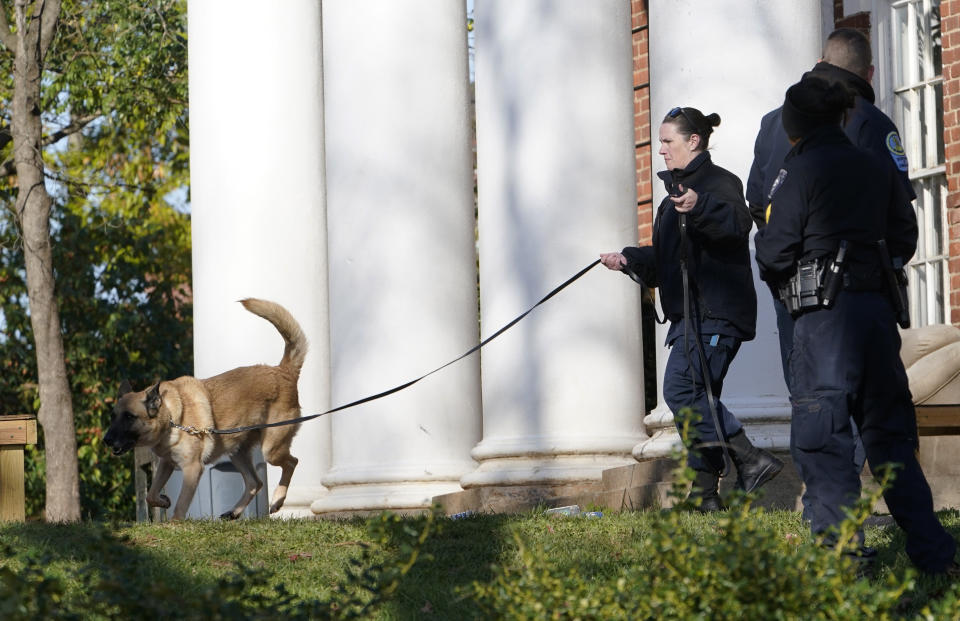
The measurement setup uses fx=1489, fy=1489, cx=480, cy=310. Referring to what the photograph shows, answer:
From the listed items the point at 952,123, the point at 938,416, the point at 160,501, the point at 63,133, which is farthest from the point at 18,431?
the point at 63,133

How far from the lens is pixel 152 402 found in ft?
33.7

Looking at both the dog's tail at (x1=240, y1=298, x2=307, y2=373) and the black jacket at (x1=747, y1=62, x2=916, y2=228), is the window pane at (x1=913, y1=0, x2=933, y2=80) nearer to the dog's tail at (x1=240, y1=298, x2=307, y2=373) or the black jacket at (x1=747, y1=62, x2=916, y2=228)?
the dog's tail at (x1=240, y1=298, x2=307, y2=373)

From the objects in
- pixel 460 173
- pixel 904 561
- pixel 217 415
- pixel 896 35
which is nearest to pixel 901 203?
pixel 904 561

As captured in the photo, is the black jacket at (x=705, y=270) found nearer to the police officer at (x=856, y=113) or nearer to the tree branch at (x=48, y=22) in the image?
the police officer at (x=856, y=113)

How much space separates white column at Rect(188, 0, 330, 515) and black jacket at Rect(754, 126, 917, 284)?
6695 mm

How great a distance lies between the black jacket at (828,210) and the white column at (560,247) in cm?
405

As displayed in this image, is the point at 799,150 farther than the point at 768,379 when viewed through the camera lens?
No

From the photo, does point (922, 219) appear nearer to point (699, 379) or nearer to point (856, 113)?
point (699, 379)

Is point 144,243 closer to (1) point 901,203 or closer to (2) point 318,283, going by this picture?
(2) point 318,283

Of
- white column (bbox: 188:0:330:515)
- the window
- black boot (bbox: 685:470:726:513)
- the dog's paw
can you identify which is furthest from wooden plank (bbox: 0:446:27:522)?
the window

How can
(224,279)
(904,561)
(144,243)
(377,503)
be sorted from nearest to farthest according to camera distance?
(904,561)
(377,503)
(224,279)
(144,243)

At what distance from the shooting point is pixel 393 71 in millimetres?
10250

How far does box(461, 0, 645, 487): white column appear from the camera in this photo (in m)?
9.45

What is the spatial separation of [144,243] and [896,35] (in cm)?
1296
